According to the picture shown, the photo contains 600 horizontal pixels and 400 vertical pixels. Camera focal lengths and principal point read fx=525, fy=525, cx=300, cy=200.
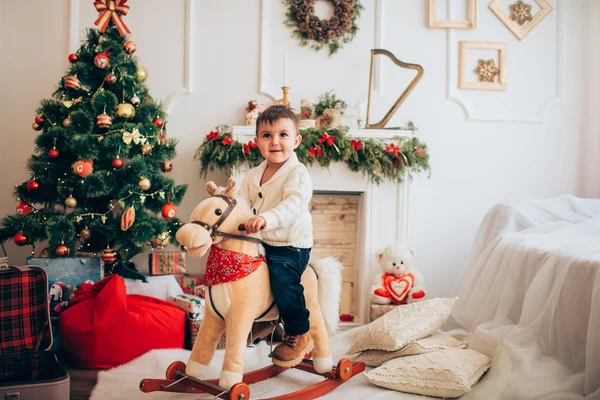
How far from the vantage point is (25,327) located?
2156 mm

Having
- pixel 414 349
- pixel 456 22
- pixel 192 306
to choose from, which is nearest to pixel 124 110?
pixel 192 306

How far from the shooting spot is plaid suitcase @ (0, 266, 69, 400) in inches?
76.7

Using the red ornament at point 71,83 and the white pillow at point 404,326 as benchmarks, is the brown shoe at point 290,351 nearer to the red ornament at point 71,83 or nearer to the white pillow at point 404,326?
the white pillow at point 404,326

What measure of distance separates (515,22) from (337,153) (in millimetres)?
1735

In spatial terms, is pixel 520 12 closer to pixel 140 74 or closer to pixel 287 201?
pixel 140 74

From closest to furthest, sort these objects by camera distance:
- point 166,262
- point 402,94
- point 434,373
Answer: point 434,373 → point 166,262 → point 402,94

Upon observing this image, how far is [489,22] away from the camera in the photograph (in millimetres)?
3895

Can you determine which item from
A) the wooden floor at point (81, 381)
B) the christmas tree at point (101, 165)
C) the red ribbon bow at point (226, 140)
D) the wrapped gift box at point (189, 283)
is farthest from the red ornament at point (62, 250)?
the red ribbon bow at point (226, 140)

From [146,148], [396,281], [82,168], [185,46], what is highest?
[185,46]

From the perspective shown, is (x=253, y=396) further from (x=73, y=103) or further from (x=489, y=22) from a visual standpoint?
(x=489, y=22)

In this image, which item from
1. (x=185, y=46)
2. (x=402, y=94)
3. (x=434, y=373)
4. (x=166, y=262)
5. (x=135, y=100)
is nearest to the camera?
(x=434, y=373)

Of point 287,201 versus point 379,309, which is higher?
point 287,201

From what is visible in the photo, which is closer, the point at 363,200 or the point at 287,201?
the point at 287,201

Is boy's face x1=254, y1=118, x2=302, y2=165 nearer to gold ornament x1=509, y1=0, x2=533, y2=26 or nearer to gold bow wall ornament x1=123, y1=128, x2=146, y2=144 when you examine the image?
gold bow wall ornament x1=123, y1=128, x2=146, y2=144
